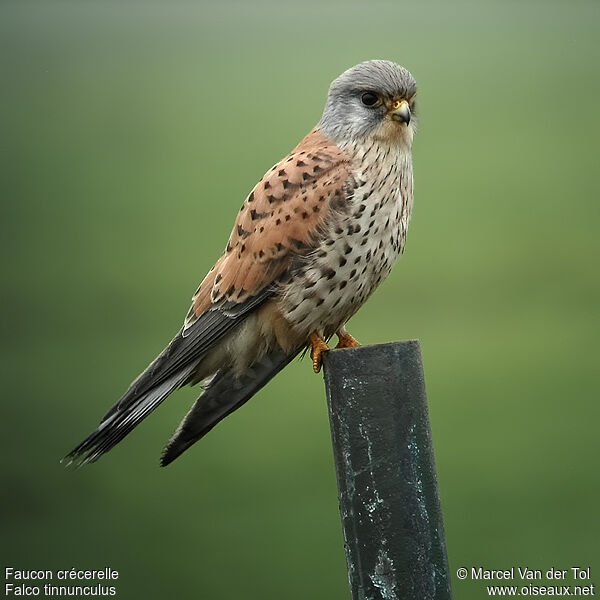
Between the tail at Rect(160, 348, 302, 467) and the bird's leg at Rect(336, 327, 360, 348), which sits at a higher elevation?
the bird's leg at Rect(336, 327, 360, 348)

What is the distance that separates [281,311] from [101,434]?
69 centimetres

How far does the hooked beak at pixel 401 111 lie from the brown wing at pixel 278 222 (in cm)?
21

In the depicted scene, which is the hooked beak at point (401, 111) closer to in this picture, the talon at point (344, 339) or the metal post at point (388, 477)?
the talon at point (344, 339)

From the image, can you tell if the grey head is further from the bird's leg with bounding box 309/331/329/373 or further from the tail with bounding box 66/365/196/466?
the tail with bounding box 66/365/196/466

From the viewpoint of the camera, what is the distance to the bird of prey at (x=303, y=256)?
2869 mm

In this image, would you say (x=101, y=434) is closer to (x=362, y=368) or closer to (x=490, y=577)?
(x=362, y=368)

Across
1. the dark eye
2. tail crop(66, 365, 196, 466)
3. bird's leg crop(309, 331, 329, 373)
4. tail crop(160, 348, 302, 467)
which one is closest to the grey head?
the dark eye

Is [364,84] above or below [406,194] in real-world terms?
above

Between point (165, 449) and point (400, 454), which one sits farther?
point (165, 449)

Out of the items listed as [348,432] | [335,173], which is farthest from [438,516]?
[335,173]

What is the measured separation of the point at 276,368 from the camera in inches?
125

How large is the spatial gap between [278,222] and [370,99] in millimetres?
523

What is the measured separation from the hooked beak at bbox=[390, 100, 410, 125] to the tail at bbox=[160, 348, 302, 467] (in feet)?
2.76

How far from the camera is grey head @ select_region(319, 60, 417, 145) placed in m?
2.97
